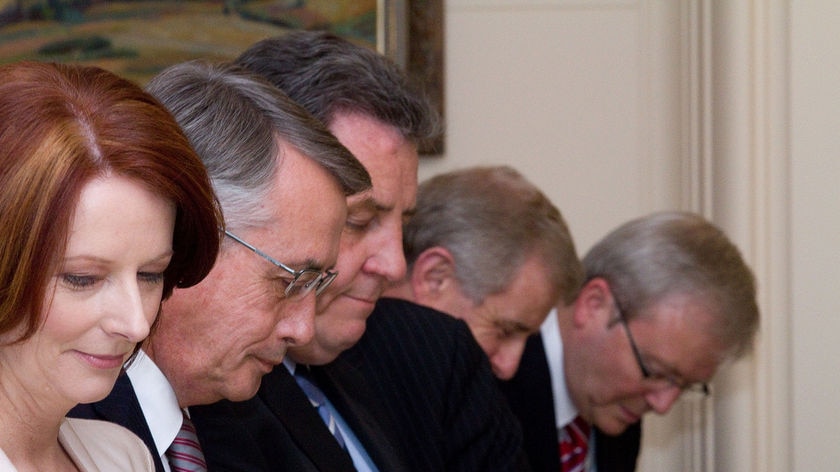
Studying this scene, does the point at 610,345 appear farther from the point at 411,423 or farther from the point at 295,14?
the point at 295,14

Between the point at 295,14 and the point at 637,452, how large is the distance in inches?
81.0

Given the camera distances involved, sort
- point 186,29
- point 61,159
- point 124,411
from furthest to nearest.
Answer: point 186,29 → point 124,411 → point 61,159

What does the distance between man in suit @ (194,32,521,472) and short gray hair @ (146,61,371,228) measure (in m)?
0.29

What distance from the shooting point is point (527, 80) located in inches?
207

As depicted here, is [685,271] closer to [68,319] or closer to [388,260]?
[388,260]

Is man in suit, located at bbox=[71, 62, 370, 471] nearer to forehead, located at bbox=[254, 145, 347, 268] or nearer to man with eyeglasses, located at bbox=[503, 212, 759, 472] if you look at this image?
forehead, located at bbox=[254, 145, 347, 268]

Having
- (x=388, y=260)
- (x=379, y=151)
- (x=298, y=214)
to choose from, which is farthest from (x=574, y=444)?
(x=298, y=214)

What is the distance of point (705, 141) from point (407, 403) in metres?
2.06

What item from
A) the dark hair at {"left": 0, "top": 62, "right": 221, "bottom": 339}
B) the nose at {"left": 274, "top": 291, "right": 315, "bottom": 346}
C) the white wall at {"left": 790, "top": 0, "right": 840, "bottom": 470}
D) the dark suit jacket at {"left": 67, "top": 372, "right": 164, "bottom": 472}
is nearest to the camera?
the dark hair at {"left": 0, "top": 62, "right": 221, "bottom": 339}

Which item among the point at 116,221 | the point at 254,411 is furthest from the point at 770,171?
the point at 116,221

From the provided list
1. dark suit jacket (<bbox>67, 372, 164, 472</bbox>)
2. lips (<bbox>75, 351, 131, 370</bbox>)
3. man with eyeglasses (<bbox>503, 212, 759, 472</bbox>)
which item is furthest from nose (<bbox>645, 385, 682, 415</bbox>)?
lips (<bbox>75, 351, 131, 370</bbox>)

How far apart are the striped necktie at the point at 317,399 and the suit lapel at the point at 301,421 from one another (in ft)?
0.43

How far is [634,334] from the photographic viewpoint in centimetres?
437

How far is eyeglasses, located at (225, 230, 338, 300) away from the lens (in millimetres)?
2318
